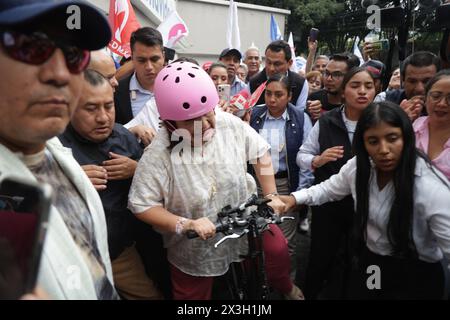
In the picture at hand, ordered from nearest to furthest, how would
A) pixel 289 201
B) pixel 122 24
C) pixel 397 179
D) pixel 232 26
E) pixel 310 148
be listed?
pixel 397 179, pixel 289 201, pixel 310 148, pixel 122 24, pixel 232 26

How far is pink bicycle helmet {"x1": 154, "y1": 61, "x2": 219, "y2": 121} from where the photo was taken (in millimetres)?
1827

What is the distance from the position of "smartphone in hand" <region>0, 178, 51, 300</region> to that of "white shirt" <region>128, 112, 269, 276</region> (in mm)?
1151

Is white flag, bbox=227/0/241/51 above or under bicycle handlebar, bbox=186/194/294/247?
above

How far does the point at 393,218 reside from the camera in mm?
1998

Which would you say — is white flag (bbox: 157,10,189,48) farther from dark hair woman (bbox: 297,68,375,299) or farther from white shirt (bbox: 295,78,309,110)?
dark hair woman (bbox: 297,68,375,299)

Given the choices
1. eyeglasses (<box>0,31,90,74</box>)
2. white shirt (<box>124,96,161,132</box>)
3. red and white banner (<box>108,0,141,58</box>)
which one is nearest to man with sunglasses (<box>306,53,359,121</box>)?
white shirt (<box>124,96,161,132</box>)

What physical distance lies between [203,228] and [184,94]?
0.68 metres

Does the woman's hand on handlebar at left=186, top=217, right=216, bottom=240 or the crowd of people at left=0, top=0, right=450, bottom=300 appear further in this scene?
the woman's hand on handlebar at left=186, top=217, right=216, bottom=240

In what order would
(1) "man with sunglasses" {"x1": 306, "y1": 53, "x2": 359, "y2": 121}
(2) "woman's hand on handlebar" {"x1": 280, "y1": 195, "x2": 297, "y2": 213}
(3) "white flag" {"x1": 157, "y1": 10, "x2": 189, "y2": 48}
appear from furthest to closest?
1. (3) "white flag" {"x1": 157, "y1": 10, "x2": 189, "y2": 48}
2. (1) "man with sunglasses" {"x1": 306, "y1": 53, "x2": 359, "y2": 121}
3. (2) "woman's hand on handlebar" {"x1": 280, "y1": 195, "x2": 297, "y2": 213}

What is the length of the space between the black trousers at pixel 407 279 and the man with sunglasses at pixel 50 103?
167 cm

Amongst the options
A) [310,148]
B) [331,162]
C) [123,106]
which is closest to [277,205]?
[331,162]

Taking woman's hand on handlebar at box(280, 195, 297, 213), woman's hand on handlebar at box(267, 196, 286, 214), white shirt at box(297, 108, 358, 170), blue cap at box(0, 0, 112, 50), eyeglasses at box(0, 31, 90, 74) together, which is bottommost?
woman's hand on handlebar at box(280, 195, 297, 213)

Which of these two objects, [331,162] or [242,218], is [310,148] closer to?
[331,162]

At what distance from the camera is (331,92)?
396 centimetres
